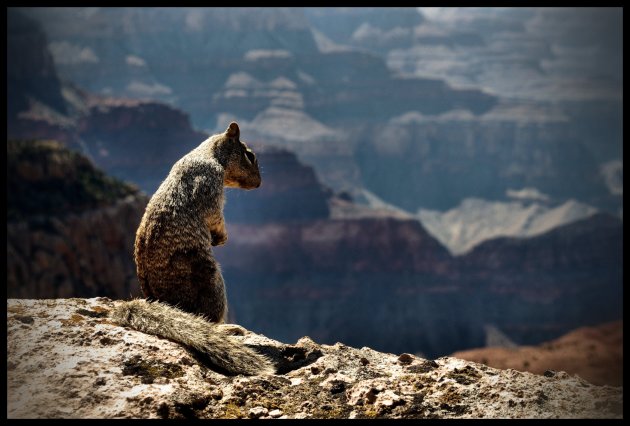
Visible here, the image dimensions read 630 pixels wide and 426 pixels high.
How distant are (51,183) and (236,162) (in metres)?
81.6

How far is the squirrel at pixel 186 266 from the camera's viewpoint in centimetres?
1065

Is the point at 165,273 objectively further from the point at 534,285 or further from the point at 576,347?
the point at 534,285

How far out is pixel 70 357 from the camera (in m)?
9.61

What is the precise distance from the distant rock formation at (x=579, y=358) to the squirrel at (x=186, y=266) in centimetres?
2642

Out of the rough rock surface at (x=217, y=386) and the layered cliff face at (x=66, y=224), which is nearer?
the rough rock surface at (x=217, y=386)

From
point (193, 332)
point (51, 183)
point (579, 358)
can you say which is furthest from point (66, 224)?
point (193, 332)

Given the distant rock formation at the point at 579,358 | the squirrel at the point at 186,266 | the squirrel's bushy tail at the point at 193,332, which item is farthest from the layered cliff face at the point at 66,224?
the squirrel's bushy tail at the point at 193,332

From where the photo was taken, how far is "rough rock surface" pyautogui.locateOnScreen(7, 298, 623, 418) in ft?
29.0

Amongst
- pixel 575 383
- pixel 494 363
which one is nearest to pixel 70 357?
pixel 575 383

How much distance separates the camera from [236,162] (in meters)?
12.9

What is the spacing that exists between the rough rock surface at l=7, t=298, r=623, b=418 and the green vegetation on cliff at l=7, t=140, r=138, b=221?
78.6 metres

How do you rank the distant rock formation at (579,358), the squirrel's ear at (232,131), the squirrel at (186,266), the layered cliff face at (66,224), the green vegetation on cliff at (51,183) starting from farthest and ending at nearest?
the green vegetation on cliff at (51,183), the layered cliff face at (66,224), the distant rock formation at (579,358), the squirrel's ear at (232,131), the squirrel at (186,266)

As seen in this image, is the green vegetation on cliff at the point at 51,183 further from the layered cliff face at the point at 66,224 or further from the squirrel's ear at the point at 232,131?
the squirrel's ear at the point at 232,131

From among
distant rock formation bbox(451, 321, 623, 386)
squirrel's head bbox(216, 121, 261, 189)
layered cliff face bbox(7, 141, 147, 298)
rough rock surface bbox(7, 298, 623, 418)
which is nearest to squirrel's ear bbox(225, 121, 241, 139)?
squirrel's head bbox(216, 121, 261, 189)
